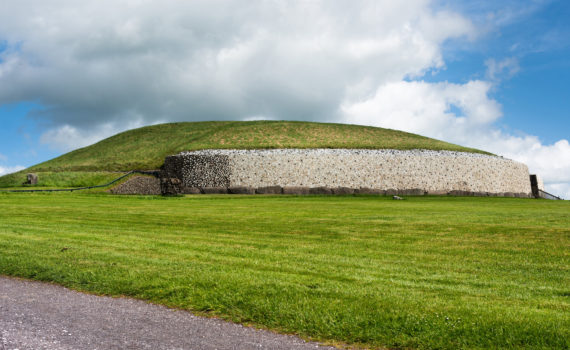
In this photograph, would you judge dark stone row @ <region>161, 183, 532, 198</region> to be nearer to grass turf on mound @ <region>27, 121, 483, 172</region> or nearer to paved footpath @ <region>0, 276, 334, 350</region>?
grass turf on mound @ <region>27, 121, 483, 172</region>

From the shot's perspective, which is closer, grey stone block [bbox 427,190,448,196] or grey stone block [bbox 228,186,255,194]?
Answer: grey stone block [bbox 228,186,255,194]

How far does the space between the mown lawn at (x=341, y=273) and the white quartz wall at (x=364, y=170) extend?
34.6m

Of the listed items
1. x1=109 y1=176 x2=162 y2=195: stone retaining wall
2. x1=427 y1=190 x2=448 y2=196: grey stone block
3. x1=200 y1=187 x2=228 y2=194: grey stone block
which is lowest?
x1=427 y1=190 x2=448 y2=196: grey stone block

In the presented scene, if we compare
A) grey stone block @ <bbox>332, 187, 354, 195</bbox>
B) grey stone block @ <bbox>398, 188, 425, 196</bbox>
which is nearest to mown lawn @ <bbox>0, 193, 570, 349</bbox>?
grey stone block @ <bbox>332, 187, 354, 195</bbox>

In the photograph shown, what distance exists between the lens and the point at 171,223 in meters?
18.3

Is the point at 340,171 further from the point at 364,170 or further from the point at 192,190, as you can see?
the point at 192,190

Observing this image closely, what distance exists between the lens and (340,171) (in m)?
52.5

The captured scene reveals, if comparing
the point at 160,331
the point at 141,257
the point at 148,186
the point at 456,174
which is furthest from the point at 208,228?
the point at 456,174

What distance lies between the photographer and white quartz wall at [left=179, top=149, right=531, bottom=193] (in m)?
51.8

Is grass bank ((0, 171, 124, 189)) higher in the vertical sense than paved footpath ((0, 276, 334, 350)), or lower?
higher

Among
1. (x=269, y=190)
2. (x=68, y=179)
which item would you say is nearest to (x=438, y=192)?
(x=269, y=190)

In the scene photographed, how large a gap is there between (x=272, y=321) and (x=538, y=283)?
579 centimetres

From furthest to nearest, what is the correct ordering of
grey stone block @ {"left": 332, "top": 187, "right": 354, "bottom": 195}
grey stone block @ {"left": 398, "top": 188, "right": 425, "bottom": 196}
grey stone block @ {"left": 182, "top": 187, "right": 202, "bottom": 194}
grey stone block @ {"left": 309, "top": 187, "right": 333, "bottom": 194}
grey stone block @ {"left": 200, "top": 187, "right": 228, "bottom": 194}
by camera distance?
grey stone block @ {"left": 182, "top": 187, "right": 202, "bottom": 194}
grey stone block @ {"left": 398, "top": 188, "right": 425, "bottom": 196}
grey stone block @ {"left": 200, "top": 187, "right": 228, "bottom": 194}
grey stone block @ {"left": 332, "top": 187, "right": 354, "bottom": 195}
grey stone block @ {"left": 309, "top": 187, "right": 333, "bottom": 194}

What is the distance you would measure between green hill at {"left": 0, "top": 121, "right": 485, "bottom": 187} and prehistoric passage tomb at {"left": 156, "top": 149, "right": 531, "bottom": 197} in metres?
5.06
